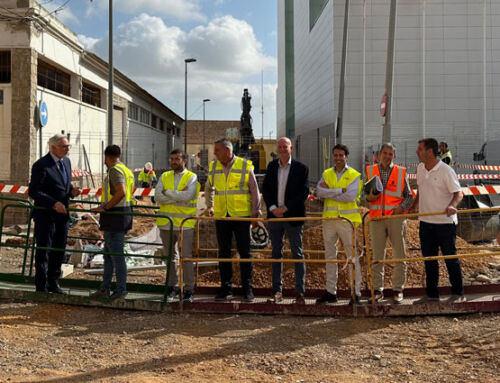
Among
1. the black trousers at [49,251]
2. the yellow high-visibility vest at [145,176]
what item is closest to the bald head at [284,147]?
the black trousers at [49,251]

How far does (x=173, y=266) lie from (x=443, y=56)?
24.0m

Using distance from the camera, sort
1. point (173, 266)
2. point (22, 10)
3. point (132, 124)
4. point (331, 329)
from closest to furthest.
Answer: point (331, 329) < point (173, 266) < point (22, 10) < point (132, 124)

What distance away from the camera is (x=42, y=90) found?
1759cm

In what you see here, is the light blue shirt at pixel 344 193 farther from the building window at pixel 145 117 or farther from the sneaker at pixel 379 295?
the building window at pixel 145 117

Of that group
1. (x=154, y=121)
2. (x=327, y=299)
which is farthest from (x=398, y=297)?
(x=154, y=121)

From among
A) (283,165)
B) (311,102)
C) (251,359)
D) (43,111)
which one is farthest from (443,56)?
(251,359)

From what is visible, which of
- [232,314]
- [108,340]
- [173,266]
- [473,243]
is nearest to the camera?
[108,340]

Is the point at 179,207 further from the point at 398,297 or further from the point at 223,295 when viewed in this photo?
the point at 398,297

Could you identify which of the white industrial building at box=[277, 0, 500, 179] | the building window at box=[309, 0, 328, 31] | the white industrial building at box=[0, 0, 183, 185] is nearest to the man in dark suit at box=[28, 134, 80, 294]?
the white industrial building at box=[0, 0, 183, 185]

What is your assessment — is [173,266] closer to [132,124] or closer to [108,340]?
[108,340]

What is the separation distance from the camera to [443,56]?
27.0 meters

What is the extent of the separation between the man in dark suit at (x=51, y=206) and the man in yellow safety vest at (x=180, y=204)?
1.13m

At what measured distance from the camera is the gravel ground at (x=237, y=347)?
15.3 ft

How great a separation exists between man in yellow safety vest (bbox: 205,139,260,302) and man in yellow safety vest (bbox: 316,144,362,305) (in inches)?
34.2
